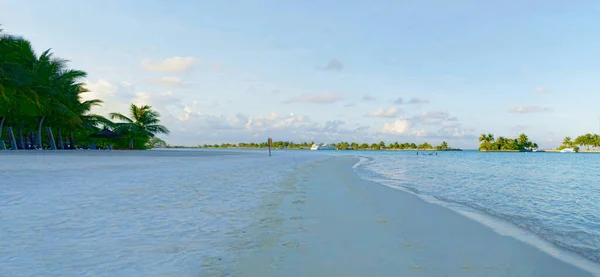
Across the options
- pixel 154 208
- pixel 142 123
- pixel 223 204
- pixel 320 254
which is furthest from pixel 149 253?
pixel 142 123

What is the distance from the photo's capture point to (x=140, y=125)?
164 ft

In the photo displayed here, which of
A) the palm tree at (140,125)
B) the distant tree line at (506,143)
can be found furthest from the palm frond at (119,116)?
the distant tree line at (506,143)

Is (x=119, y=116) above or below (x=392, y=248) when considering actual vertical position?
above

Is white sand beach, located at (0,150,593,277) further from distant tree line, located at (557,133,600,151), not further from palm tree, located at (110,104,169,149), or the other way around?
distant tree line, located at (557,133,600,151)

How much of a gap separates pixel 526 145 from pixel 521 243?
215 metres

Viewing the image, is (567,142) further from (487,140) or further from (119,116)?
(119,116)

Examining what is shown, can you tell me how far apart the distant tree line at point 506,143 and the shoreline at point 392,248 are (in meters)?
201

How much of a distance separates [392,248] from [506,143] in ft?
676

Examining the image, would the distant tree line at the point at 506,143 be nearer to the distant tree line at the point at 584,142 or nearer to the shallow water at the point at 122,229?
the distant tree line at the point at 584,142

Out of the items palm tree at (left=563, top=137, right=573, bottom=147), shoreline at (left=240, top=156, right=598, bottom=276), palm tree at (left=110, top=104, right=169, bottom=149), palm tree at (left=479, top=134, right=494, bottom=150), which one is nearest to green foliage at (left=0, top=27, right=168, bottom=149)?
palm tree at (left=110, top=104, right=169, bottom=149)

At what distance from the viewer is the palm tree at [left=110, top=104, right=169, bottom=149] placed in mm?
47656

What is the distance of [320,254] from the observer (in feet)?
13.4

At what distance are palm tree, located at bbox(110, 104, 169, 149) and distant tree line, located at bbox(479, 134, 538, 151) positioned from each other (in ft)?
587

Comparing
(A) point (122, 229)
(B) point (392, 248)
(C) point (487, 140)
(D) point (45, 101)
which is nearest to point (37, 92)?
(D) point (45, 101)
